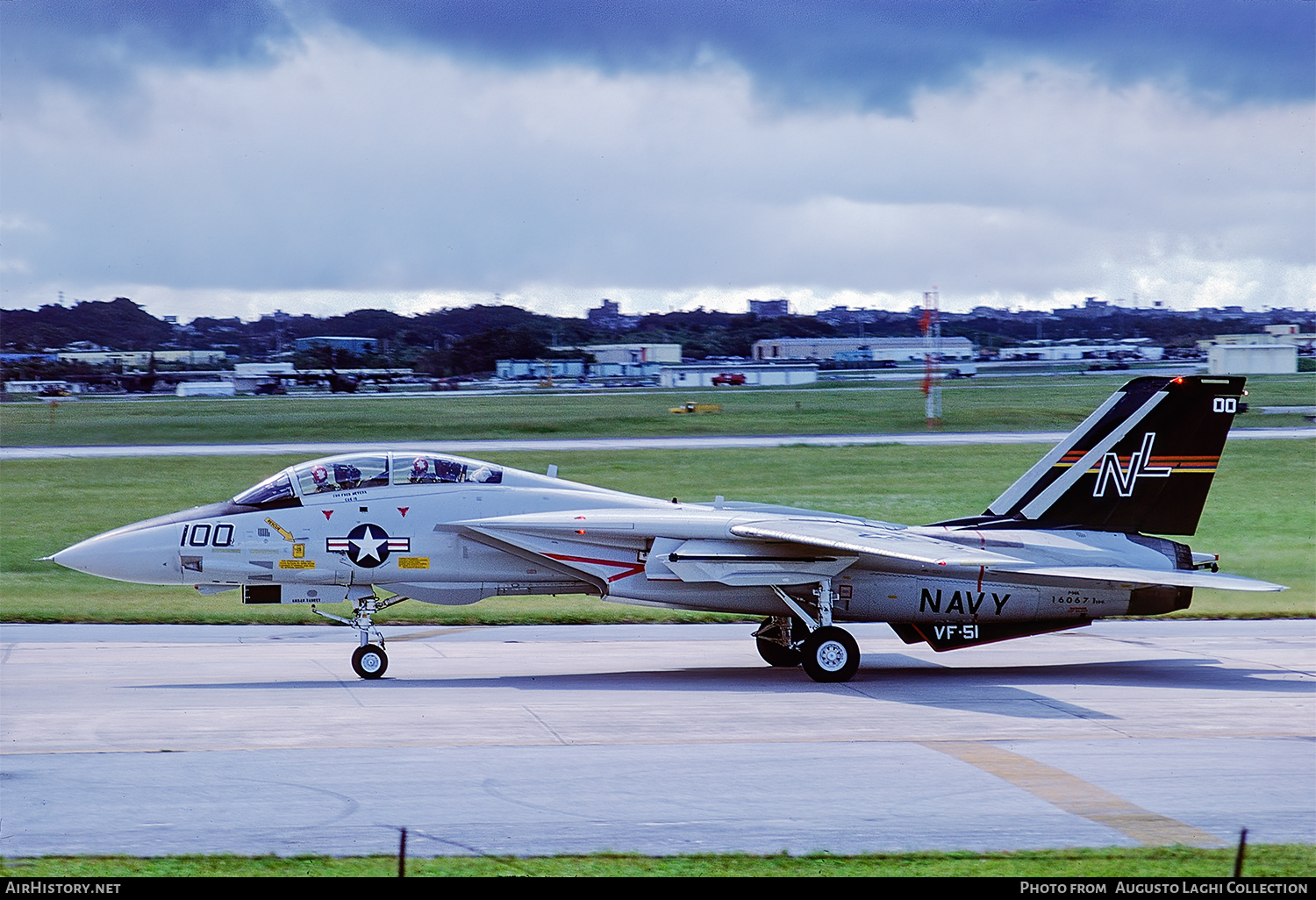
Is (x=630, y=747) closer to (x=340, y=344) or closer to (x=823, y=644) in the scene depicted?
(x=823, y=644)

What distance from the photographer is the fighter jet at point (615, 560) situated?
15.7 metres

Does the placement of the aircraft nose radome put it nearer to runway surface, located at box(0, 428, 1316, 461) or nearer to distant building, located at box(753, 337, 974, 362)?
runway surface, located at box(0, 428, 1316, 461)

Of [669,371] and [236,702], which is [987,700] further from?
[669,371]

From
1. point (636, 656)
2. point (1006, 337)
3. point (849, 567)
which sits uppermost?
point (1006, 337)

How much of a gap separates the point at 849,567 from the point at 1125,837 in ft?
23.8

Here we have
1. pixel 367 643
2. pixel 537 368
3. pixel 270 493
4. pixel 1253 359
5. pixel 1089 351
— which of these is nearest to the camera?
pixel 367 643

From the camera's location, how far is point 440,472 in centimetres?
1655

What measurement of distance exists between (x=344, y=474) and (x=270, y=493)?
37.1 inches

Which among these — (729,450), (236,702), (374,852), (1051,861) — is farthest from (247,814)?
(729,450)

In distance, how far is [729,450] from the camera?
37406 millimetres

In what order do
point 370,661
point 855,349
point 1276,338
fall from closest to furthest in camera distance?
point 370,661
point 1276,338
point 855,349

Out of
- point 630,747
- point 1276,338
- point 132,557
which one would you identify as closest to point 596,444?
point 132,557

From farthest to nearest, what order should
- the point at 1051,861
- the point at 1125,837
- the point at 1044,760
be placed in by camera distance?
the point at 1044,760
the point at 1125,837
the point at 1051,861

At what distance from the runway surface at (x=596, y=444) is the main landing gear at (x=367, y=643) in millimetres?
17857
